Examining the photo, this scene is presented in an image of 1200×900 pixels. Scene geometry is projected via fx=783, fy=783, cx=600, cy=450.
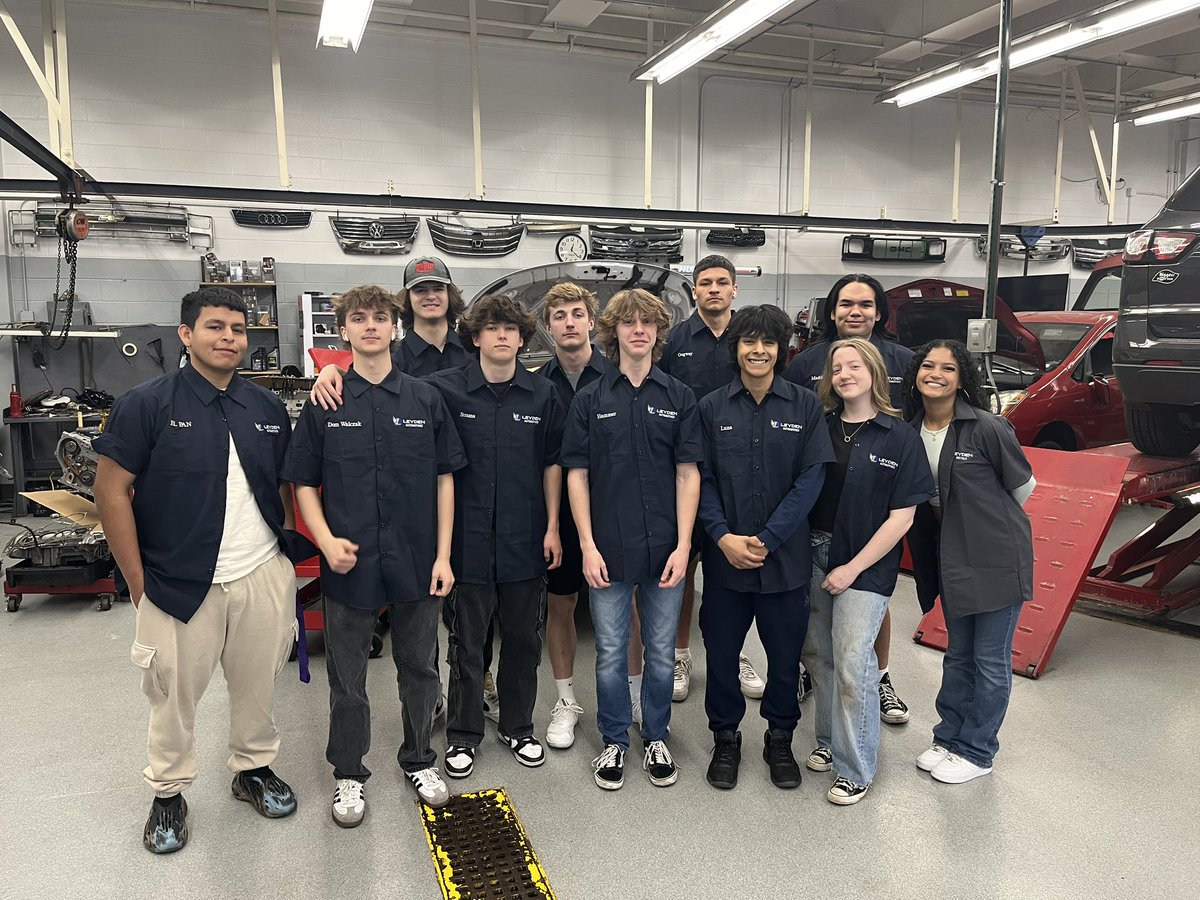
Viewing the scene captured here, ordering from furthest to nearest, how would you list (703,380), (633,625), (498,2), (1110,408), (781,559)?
(498,2) < (1110,408) < (703,380) < (633,625) < (781,559)

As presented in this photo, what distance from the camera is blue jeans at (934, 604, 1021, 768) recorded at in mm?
2549

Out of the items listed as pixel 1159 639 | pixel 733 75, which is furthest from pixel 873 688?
pixel 733 75

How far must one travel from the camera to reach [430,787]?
2.49 meters

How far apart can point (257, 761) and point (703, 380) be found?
212 cm

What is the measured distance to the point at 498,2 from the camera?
792 centimetres

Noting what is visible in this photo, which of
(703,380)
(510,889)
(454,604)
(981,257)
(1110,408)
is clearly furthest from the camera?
(981,257)

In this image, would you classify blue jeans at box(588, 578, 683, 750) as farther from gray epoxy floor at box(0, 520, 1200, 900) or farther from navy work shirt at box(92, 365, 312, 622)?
navy work shirt at box(92, 365, 312, 622)

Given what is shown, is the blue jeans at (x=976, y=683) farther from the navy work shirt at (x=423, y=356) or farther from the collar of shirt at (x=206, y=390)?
the collar of shirt at (x=206, y=390)

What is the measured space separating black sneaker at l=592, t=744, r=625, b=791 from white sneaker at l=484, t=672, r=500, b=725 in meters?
0.49

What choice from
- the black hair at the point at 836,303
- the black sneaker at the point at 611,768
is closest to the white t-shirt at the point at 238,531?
the black sneaker at the point at 611,768

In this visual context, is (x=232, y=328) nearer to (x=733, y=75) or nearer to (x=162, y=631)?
(x=162, y=631)

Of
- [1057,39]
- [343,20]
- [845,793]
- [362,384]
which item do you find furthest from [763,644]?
[1057,39]

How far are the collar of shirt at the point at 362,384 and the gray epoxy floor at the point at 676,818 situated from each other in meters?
1.33

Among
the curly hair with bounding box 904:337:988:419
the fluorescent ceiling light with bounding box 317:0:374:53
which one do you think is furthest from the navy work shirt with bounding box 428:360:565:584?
the fluorescent ceiling light with bounding box 317:0:374:53
